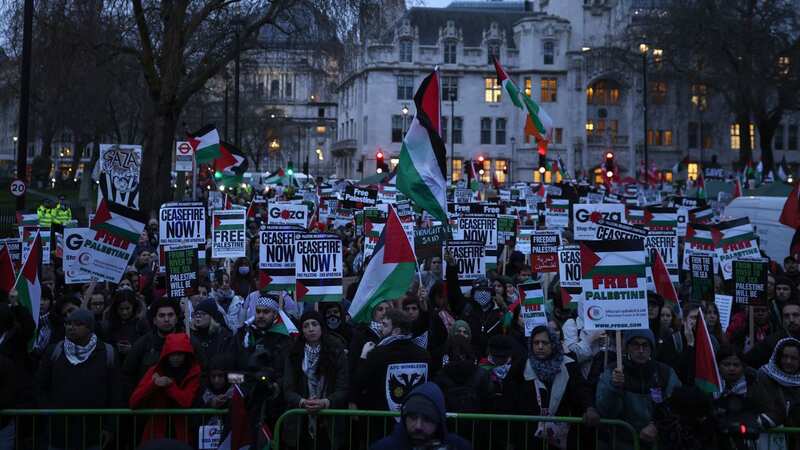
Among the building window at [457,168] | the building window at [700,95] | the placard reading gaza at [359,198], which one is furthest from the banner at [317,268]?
the building window at [457,168]

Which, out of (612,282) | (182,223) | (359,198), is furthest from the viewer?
(359,198)

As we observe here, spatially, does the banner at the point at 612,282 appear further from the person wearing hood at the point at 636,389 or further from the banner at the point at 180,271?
the banner at the point at 180,271

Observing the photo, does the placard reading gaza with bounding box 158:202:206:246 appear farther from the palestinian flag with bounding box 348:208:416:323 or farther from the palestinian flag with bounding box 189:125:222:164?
the palestinian flag with bounding box 189:125:222:164

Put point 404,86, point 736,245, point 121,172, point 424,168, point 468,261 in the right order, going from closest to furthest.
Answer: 1. point 424,168
2. point 468,261
3. point 736,245
4. point 121,172
5. point 404,86

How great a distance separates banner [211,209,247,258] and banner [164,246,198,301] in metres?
2.70

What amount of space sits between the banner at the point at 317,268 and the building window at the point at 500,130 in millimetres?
65202

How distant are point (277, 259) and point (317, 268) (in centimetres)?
71

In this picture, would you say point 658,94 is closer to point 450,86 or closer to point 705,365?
point 450,86

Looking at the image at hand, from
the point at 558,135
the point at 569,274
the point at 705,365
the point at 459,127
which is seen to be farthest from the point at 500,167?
the point at 705,365

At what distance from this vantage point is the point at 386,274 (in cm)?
903

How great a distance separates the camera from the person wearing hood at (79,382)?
23.7 ft

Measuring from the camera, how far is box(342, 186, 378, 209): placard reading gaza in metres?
23.2

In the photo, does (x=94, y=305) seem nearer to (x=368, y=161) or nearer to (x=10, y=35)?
(x=10, y=35)

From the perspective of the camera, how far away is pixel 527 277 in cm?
1331
